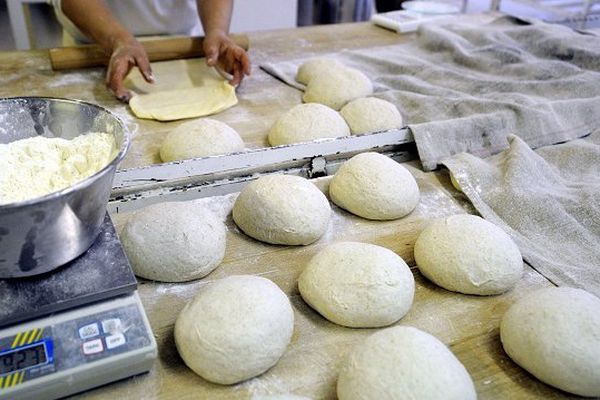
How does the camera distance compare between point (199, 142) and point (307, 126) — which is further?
point (307, 126)

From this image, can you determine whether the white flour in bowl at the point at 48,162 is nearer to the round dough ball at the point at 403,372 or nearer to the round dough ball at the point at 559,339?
the round dough ball at the point at 403,372

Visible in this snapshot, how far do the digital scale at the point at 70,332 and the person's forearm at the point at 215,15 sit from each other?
150 cm

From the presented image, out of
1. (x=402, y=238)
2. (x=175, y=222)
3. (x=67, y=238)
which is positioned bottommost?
(x=402, y=238)

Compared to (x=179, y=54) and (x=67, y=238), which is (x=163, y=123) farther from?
(x=67, y=238)

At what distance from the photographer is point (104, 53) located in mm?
2117

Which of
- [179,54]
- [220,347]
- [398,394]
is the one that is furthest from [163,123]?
[398,394]

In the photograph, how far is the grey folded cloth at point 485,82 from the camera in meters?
1.74

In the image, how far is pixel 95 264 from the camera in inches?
36.7

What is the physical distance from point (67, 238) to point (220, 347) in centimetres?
33

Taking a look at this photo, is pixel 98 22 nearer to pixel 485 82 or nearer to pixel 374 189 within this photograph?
pixel 374 189


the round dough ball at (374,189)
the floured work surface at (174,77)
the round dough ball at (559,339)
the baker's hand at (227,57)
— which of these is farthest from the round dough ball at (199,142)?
the round dough ball at (559,339)

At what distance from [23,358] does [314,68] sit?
1.56 meters

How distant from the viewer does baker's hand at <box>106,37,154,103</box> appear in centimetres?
183

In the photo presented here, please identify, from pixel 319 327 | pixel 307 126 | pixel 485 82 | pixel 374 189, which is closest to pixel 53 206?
→ pixel 319 327
